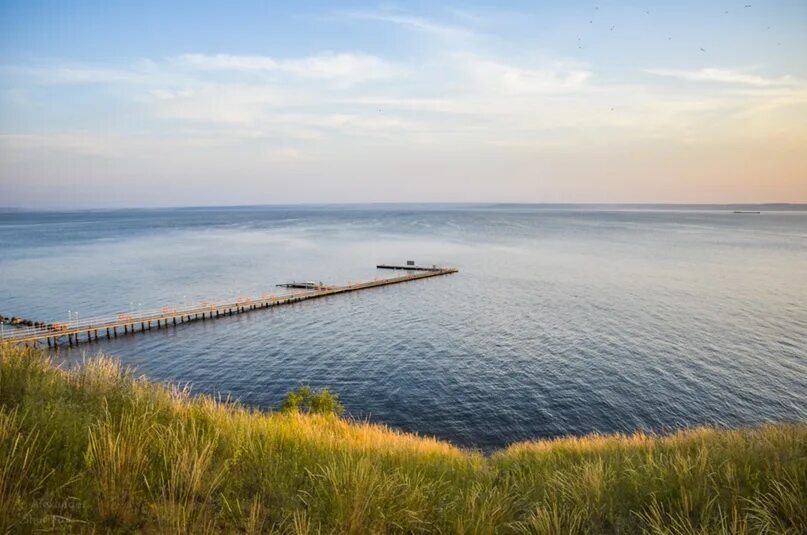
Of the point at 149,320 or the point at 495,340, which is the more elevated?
the point at 149,320

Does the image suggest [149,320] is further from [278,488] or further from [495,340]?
[278,488]

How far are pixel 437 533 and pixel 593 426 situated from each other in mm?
26839

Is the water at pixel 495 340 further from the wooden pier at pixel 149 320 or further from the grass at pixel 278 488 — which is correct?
the grass at pixel 278 488

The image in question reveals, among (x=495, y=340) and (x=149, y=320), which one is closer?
(x=495, y=340)

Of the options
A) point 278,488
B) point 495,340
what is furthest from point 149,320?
point 278,488

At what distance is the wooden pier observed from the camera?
45.1m

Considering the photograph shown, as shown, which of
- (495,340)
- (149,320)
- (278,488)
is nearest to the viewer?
(278,488)

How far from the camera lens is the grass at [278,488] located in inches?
200

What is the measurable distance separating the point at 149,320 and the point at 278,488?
53.5 metres

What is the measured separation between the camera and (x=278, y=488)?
6.24 m

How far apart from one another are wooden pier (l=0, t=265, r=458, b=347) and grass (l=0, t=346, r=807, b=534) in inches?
1441

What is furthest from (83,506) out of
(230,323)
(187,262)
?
(187,262)

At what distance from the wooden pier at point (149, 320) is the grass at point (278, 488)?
1441 inches

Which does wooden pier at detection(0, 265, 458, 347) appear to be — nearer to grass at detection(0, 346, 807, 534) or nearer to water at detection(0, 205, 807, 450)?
water at detection(0, 205, 807, 450)
